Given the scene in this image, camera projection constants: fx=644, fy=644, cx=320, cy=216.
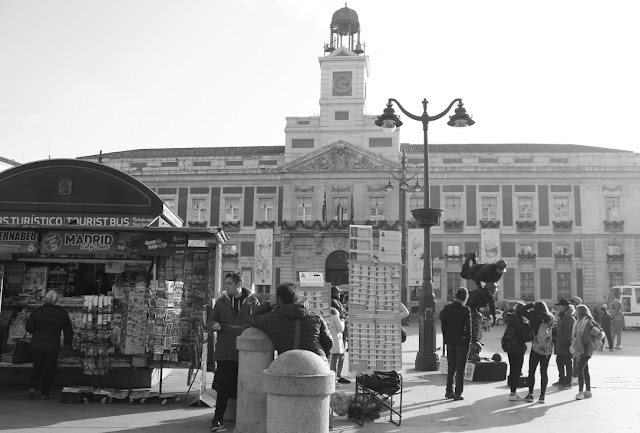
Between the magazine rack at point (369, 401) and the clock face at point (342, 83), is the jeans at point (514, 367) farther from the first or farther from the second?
the clock face at point (342, 83)

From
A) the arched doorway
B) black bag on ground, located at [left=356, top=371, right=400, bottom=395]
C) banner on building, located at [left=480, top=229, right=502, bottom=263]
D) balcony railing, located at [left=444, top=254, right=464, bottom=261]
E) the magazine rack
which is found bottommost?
the magazine rack

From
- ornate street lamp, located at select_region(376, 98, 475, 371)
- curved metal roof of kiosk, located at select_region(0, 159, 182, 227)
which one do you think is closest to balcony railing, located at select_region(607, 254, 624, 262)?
ornate street lamp, located at select_region(376, 98, 475, 371)

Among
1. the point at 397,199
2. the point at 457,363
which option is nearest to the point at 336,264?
the point at 397,199

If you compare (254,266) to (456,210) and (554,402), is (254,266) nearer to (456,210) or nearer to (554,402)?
(456,210)

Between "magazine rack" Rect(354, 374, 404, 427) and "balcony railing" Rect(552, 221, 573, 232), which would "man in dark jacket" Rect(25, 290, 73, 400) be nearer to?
"magazine rack" Rect(354, 374, 404, 427)

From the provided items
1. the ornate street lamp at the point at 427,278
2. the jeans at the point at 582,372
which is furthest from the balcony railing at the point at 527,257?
the jeans at the point at 582,372

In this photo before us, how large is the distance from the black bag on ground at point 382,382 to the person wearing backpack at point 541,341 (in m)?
2.60

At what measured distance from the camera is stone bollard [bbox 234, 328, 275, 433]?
6.86 m

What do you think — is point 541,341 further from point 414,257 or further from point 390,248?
point 414,257

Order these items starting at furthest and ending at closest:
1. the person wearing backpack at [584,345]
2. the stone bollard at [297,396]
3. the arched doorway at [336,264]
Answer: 1. the arched doorway at [336,264]
2. the person wearing backpack at [584,345]
3. the stone bollard at [297,396]

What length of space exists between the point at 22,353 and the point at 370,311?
5.28 meters

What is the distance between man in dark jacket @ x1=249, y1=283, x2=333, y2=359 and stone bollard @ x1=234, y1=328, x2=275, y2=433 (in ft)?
0.41

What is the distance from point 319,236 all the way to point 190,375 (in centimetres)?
3519

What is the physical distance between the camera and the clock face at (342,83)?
4809 cm
